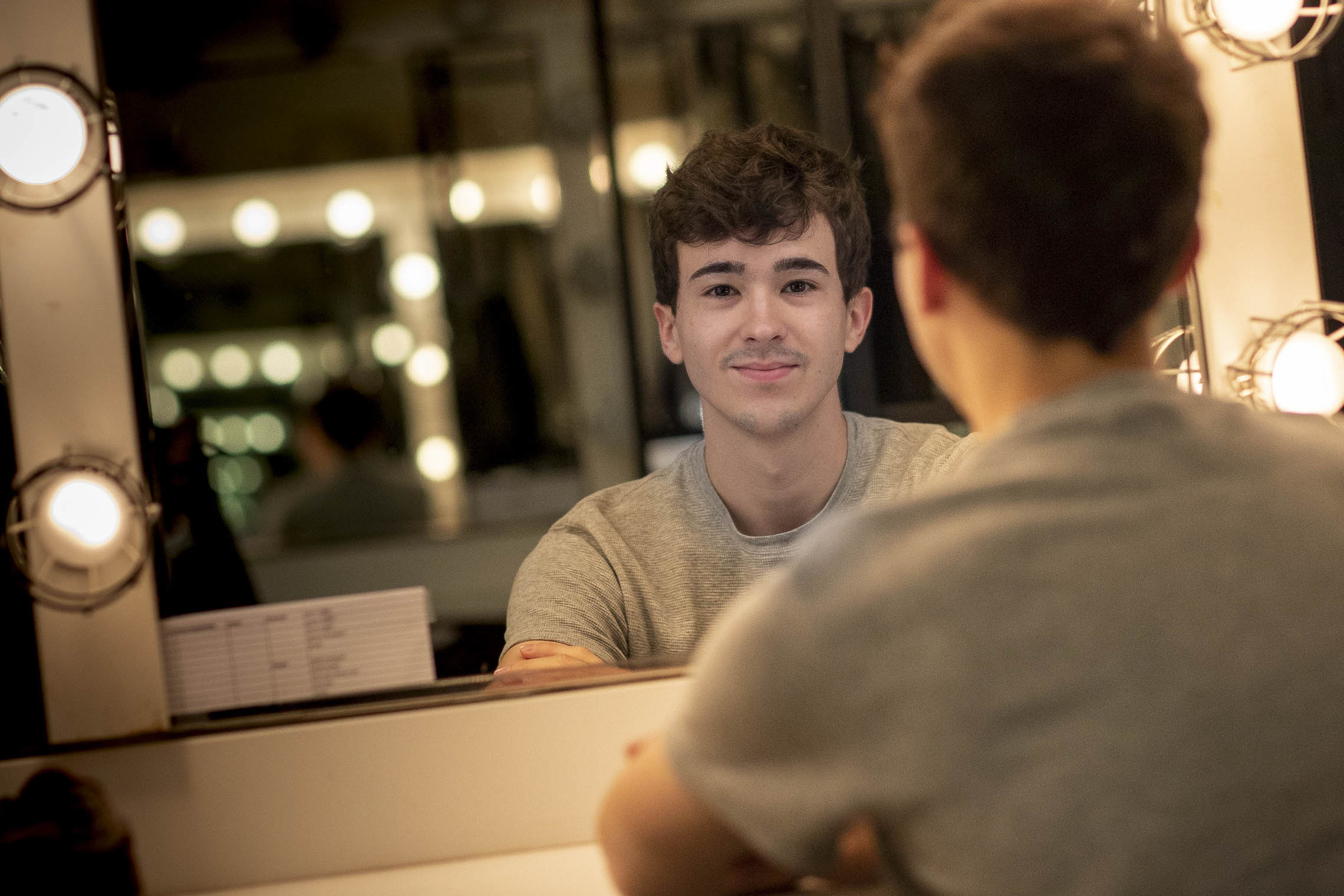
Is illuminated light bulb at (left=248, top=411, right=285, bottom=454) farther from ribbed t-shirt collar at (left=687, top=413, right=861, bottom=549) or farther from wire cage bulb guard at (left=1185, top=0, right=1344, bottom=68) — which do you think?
wire cage bulb guard at (left=1185, top=0, right=1344, bottom=68)

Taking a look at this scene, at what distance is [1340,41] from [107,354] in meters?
1.68

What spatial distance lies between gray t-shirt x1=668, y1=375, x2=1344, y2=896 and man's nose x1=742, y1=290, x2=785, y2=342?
69cm

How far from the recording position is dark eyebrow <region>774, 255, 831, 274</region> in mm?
1284

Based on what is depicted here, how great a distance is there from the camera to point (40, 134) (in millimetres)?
1298

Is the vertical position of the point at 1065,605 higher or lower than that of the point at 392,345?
lower

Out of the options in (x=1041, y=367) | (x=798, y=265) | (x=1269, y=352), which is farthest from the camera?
(x=1269, y=352)

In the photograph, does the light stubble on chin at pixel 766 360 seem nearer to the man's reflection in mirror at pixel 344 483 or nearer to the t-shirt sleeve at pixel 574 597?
the t-shirt sleeve at pixel 574 597

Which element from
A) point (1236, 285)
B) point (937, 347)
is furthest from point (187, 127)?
point (1236, 285)

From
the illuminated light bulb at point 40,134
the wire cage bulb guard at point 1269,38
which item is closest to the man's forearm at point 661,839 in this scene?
the illuminated light bulb at point 40,134

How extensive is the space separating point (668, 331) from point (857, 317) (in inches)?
9.2

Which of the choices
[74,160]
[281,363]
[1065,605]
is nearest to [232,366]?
[281,363]

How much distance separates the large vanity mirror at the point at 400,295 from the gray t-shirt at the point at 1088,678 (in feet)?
2.40

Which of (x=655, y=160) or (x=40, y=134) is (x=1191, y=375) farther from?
(x=40, y=134)

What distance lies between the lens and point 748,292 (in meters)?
1.29
